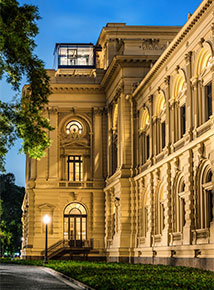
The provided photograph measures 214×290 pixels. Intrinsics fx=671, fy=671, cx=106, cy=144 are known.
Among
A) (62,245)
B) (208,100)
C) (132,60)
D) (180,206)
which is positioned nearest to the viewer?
(208,100)

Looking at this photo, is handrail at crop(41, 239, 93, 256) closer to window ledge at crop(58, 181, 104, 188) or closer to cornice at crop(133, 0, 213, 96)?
window ledge at crop(58, 181, 104, 188)

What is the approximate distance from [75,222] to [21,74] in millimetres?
43818

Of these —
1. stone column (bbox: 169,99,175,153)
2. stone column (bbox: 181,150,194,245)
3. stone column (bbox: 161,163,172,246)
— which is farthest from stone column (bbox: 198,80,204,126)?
stone column (bbox: 161,163,172,246)

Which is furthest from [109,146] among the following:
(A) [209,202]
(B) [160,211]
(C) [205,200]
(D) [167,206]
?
(A) [209,202]

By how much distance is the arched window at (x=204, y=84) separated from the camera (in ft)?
128

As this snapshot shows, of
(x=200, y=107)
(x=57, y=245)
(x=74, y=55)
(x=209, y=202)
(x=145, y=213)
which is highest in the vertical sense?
(x=74, y=55)

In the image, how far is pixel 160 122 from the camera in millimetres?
51250

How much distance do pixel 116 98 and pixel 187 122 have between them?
21.9 meters

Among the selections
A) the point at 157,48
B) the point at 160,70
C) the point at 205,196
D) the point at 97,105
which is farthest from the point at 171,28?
the point at 205,196

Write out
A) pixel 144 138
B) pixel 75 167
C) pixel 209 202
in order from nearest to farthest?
pixel 209 202
pixel 144 138
pixel 75 167

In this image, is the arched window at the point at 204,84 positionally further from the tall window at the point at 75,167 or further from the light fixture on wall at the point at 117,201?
the tall window at the point at 75,167

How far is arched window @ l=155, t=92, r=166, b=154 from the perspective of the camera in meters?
50.3

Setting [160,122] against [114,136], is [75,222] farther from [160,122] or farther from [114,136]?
[160,122]

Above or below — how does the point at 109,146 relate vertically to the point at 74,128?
below
